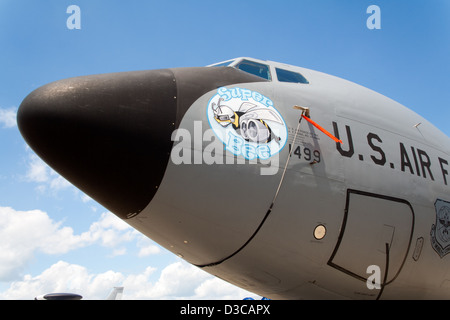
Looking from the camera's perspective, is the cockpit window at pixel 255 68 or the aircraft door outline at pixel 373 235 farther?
the cockpit window at pixel 255 68

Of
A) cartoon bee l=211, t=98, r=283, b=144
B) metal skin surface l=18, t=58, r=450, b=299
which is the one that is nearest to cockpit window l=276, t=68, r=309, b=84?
metal skin surface l=18, t=58, r=450, b=299

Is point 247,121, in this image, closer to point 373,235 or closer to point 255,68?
point 255,68

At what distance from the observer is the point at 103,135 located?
15.5ft

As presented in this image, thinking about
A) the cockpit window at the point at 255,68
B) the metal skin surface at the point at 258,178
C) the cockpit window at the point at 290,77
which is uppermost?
the cockpit window at the point at 255,68

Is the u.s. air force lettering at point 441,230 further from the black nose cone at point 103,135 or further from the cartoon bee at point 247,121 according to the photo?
the black nose cone at point 103,135

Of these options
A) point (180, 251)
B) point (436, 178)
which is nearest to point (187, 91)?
point (180, 251)

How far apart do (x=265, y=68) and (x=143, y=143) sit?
112 inches

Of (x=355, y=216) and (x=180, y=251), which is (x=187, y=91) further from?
(x=355, y=216)

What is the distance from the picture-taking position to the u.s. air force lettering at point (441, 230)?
6.63 m

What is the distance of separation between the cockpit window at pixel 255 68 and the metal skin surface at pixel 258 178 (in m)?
0.11

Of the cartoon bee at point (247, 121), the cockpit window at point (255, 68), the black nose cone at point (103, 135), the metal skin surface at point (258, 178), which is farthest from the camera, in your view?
the cockpit window at point (255, 68)

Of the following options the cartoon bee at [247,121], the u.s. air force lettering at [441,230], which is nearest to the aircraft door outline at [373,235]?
the u.s. air force lettering at [441,230]

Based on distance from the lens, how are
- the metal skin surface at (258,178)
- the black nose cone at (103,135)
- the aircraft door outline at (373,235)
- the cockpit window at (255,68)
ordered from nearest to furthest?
the black nose cone at (103,135) < the metal skin surface at (258,178) < the aircraft door outline at (373,235) < the cockpit window at (255,68)

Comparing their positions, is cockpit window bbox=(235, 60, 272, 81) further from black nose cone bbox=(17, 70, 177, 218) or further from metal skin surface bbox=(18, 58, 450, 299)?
black nose cone bbox=(17, 70, 177, 218)
